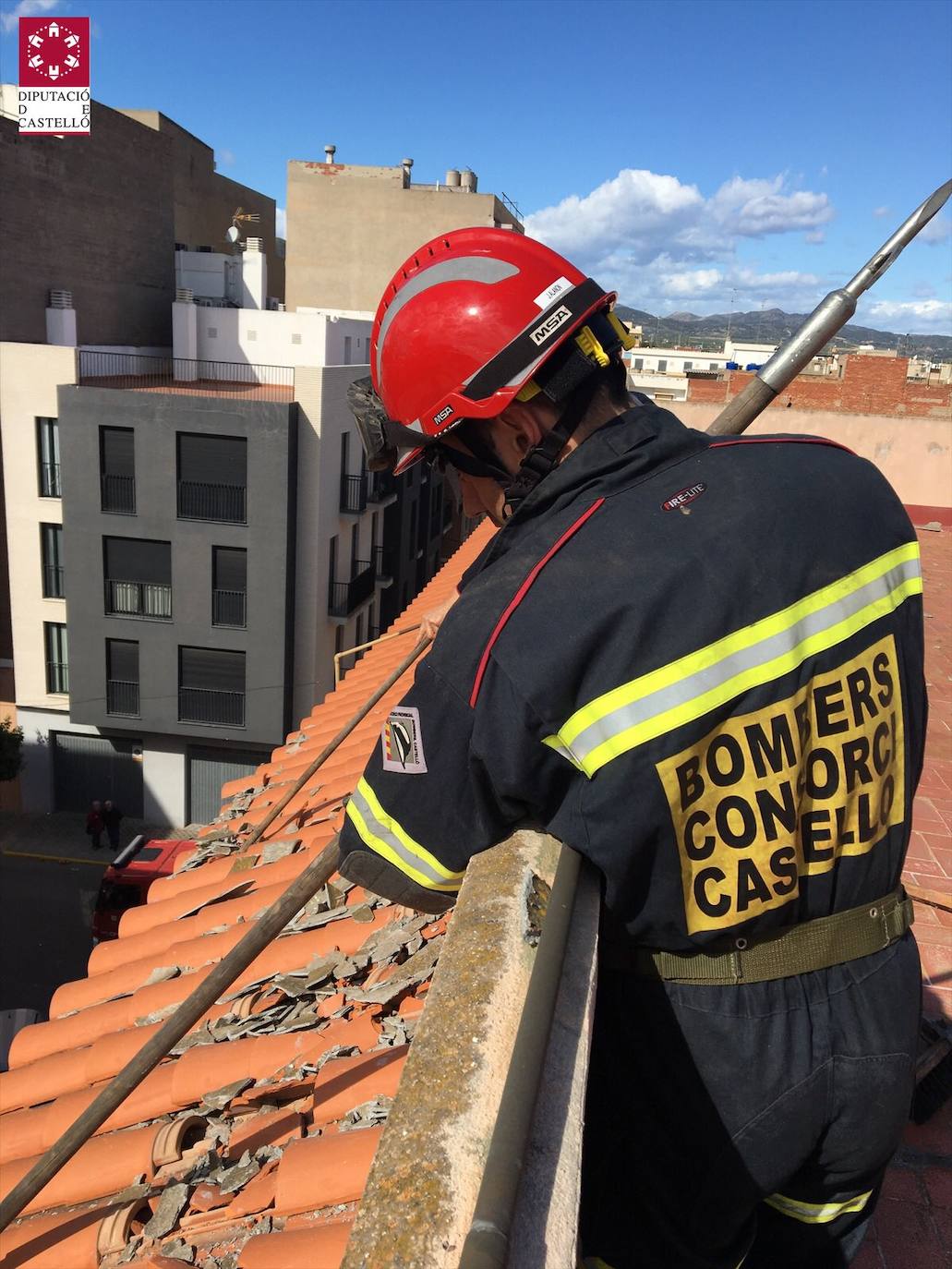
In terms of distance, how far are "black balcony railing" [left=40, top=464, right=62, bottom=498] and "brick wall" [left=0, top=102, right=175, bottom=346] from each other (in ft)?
12.9

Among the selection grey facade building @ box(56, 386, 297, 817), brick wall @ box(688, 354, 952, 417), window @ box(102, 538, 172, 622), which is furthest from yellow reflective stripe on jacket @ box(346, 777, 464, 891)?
brick wall @ box(688, 354, 952, 417)

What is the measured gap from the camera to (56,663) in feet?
70.9

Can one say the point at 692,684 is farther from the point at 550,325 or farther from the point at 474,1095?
the point at 550,325

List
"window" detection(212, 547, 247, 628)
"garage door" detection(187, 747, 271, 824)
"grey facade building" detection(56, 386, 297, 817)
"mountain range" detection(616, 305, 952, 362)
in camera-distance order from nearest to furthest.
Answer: "grey facade building" detection(56, 386, 297, 817) → "window" detection(212, 547, 247, 628) → "garage door" detection(187, 747, 271, 824) → "mountain range" detection(616, 305, 952, 362)

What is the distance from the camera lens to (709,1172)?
1734 mm

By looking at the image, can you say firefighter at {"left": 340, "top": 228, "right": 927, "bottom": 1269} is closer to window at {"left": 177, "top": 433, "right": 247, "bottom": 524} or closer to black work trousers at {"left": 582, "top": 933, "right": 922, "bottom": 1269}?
black work trousers at {"left": 582, "top": 933, "right": 922, "bottom": 1269}

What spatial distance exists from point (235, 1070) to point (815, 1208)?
1951 millimetres

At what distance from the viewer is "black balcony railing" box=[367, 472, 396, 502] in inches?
944

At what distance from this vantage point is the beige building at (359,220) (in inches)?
1339

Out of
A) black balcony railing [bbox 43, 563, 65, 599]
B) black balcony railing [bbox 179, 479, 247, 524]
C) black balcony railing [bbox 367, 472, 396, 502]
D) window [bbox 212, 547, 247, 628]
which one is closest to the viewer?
black balcony railing [bbox 179, 479, 247, 524]

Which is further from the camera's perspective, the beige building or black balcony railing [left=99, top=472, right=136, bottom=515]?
the beige building

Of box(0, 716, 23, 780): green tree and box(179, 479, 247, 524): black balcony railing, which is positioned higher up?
box(179, 479, 247, 524): black balcony railing

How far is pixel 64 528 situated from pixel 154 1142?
1902cm

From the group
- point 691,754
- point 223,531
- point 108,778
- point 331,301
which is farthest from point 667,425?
point 331,301
